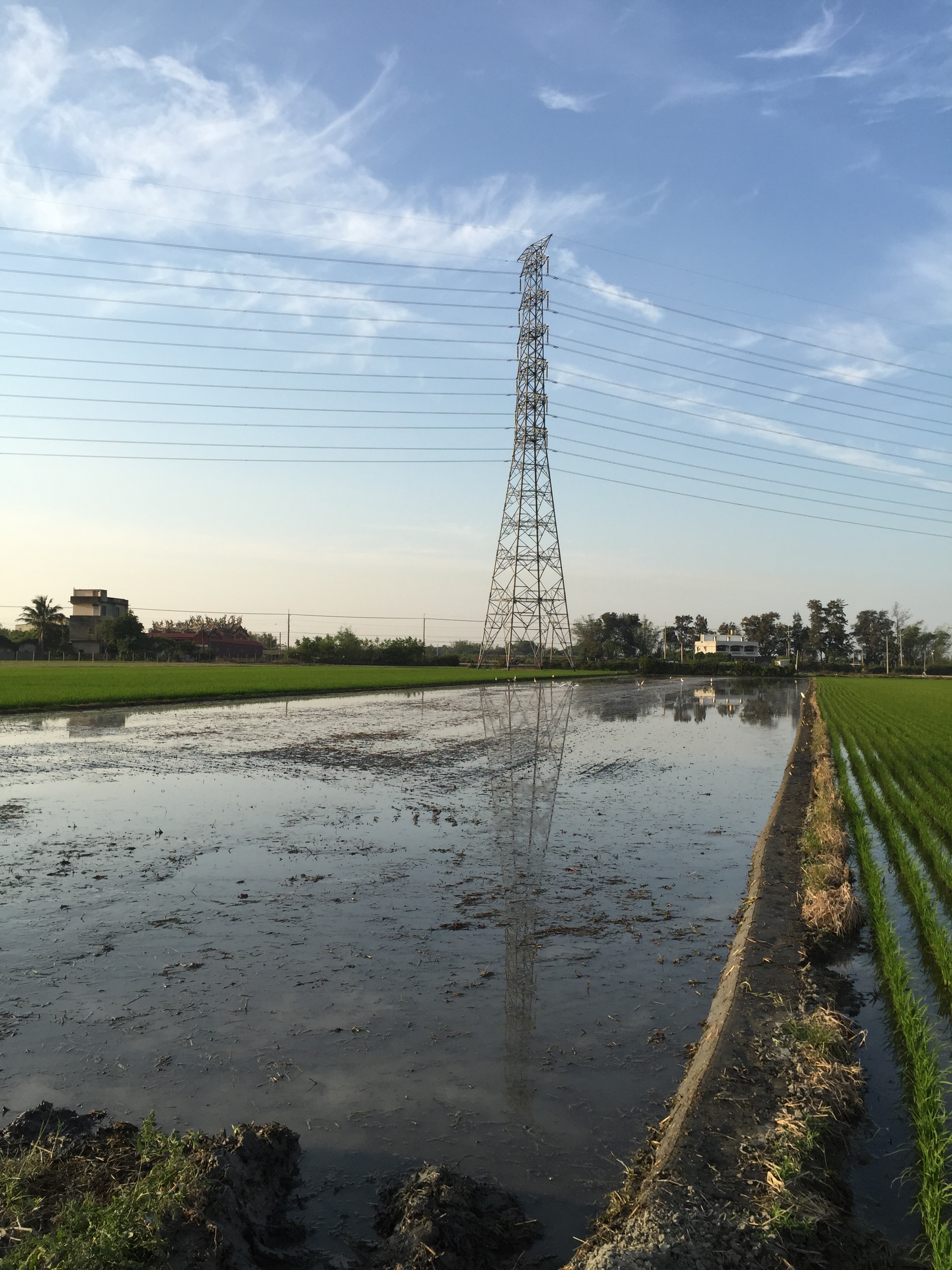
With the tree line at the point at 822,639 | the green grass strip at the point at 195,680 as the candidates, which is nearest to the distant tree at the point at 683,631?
the tree line at the point at 822,639

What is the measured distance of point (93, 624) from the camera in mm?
87438

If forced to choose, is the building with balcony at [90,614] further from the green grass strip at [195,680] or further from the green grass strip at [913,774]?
the green grass strip at [913,774]

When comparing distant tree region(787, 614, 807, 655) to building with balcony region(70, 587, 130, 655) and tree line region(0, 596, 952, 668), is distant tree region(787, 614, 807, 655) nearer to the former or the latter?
tree line region(0, 596, 952, 668)

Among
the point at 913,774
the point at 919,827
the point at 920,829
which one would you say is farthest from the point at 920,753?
the point at 920,829

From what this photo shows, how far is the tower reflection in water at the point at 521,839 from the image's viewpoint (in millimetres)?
4734

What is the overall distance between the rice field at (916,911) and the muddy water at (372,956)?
115 centimetres

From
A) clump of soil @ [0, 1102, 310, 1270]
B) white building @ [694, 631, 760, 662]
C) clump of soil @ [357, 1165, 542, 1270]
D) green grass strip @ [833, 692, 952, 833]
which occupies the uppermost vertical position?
white building @ [694, 631, 760, 662]

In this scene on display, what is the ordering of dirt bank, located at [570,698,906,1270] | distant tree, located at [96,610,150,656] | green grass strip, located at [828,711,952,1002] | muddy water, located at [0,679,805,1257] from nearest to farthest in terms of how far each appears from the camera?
1. dirt bank, located at [570,698,906,1270]
2. muddy water, located at [0,679,805,1257]
3. green grass strip, located at [828,711,952,1002]
4. distant tree, located at [96,610,150,656]

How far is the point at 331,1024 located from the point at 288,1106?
873 millimetres

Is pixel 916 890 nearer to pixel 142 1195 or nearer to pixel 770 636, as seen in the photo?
pixel 142 1195

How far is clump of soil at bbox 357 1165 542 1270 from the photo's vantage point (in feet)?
9.80

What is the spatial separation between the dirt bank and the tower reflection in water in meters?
0.85

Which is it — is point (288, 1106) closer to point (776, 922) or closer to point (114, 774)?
point (776, 922)

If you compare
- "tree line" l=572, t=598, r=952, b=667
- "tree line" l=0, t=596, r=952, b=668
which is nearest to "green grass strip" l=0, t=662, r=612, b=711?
"tree line" l=0, t=596, r=952, b=668
